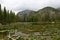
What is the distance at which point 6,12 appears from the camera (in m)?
37.5

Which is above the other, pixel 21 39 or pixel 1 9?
pixel 1 9

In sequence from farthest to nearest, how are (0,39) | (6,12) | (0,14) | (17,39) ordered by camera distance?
(6,12) < (0,14) < (0,39) < (17,39)

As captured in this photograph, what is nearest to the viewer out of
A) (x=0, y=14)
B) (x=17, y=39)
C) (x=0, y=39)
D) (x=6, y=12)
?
(x=17, y=39)

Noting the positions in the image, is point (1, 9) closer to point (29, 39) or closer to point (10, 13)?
point (10, 13)

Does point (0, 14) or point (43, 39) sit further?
point (0, 14)

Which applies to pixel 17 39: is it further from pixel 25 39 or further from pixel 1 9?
pixel 1 9

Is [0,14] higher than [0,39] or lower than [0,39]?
higher

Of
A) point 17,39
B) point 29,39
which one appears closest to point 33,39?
point 29,39

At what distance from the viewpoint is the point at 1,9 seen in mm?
35750

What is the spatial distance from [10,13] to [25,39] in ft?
93.4

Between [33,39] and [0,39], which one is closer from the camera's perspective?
[33,39]

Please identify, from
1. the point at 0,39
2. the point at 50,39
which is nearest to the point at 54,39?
the point at 50,39

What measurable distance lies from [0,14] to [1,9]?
171 centimetres

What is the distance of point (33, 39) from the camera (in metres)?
11.3
